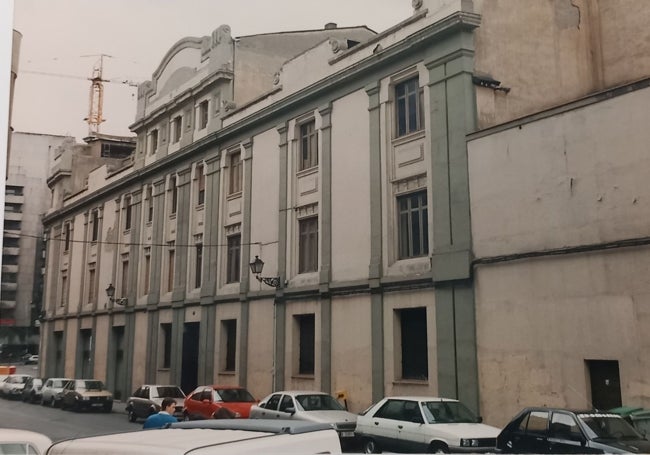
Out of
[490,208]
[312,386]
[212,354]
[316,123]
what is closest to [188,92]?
[316,123]

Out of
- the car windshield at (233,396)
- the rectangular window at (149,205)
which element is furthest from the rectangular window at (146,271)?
the car windshield at (233,396)

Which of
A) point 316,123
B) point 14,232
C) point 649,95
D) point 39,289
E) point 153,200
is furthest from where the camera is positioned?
point 316,123

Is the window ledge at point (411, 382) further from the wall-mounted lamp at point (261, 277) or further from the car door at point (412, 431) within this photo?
the wall-mounted lamp at point (261, 277)

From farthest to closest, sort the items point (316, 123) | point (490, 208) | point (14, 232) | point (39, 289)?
point (316, 123), point (490, 208), point (39, 289), point (14, 232)

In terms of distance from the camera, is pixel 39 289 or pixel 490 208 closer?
pixel 39 289

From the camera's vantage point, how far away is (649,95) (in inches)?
388

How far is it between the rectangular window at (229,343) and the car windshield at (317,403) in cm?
422

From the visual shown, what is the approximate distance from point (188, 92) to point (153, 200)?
3.78 m

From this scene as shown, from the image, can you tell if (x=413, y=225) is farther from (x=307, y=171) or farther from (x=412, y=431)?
(x=412, y=431)

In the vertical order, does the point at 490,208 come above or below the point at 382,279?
above

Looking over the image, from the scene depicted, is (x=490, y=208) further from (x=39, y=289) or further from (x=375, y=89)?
(x=39, y=289)

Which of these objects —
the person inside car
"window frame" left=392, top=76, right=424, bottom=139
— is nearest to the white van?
the person inside car

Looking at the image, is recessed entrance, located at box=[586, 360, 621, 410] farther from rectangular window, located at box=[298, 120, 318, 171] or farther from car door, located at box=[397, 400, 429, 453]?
rectangular window, located at box=[298, 120, 318, 171]

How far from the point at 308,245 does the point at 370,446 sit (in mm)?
7315
